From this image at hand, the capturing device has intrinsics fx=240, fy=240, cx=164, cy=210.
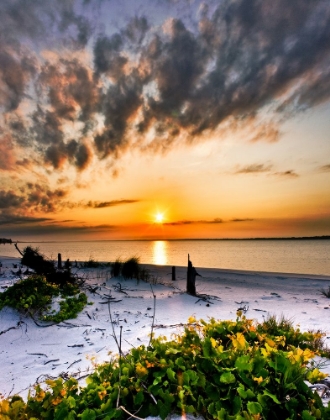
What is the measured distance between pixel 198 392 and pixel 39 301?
5270 millimetres

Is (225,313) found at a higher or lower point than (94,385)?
lower

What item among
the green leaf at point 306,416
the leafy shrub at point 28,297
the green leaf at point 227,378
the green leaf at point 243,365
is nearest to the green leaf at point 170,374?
the green leaf at point 227,378

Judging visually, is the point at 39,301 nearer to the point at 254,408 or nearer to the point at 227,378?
the point at 227,378

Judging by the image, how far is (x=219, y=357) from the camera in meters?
1.99

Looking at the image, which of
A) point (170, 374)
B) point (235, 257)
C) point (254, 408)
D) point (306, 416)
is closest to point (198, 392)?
point (170, 374)

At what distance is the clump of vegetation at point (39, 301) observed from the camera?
18.6 ft

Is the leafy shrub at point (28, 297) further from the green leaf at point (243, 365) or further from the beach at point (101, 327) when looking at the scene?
the green leaf at point (243, 365)

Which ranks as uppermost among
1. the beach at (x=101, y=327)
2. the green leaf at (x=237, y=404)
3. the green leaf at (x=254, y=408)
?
the green leaf at (x=254, y=408)

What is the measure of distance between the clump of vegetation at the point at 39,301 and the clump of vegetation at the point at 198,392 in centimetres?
440

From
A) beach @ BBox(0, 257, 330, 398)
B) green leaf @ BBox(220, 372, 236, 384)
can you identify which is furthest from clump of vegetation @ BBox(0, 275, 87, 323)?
green leaf @ BBox(220, 372, 236, 384)

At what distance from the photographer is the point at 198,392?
1899mm

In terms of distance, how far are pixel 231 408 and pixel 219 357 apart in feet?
1.21

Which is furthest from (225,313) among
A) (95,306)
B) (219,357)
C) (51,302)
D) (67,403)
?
(67,403)

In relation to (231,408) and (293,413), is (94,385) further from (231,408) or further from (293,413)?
(293,413)
